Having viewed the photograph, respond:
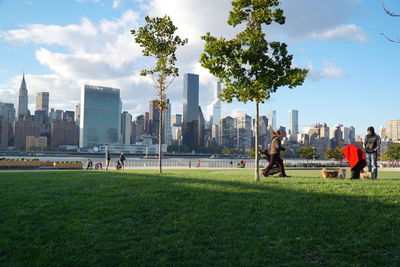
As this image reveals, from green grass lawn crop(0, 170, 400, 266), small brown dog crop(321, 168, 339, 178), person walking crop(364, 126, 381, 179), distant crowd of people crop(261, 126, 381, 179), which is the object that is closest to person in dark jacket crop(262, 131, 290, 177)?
distant crowd of people crop(261, 126, 381, 179)

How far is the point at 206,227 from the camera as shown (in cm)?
729

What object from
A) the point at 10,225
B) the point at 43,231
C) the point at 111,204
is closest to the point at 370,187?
the point at 111,204

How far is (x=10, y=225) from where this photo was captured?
7871mm

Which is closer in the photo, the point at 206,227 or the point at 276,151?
the point at 206,227

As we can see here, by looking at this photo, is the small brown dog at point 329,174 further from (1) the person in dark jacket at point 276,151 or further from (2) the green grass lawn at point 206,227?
(2) the green grass lawn at point 206,227

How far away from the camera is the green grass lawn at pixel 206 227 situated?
6000 mm

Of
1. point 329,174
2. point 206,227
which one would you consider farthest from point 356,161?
point 206,227

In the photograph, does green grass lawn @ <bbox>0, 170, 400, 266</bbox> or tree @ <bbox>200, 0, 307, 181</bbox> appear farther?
tree @ <bbox>200, 0, 307, 181</bbox>

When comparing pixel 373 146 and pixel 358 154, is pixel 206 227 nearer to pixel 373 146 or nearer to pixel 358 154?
pixel 358 154

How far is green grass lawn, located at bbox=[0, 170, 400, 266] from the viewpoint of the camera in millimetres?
6000

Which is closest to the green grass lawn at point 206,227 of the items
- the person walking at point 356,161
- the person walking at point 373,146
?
the person walking at point 356,161

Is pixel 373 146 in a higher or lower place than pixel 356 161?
higher

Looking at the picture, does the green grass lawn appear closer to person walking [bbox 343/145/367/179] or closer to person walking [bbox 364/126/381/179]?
person walking [bbox 343/145/367/179]

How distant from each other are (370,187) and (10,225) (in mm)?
10169
